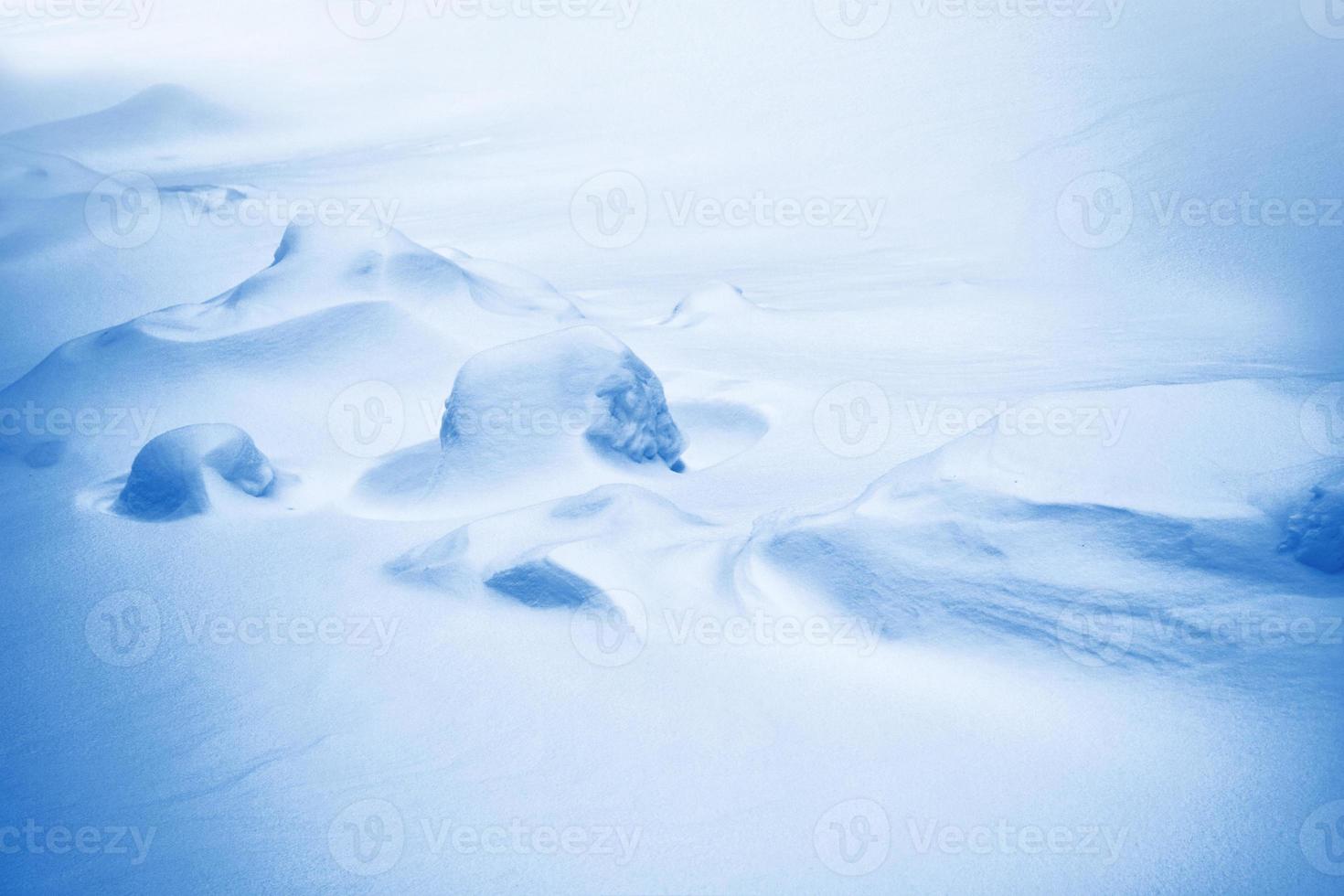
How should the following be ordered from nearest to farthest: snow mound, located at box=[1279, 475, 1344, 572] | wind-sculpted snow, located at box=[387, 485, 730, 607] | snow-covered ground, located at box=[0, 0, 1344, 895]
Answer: snow-covered ground, located at box=[0, 0, 1344, 895]
snow mound, located at box=[1279, 475, 1344, 572]
wind-sculpted snow, located at box=[387, 485, 730, 607]

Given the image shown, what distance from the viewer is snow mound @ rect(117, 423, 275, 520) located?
3357 mm

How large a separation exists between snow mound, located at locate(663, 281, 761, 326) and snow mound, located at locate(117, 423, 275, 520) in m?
2.48

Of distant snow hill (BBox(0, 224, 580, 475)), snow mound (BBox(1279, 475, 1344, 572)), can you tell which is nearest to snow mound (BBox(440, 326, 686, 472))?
distant snow hill (BBox(0, 224, 580, 475))

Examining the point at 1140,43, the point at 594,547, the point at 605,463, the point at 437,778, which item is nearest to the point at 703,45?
the point at 1140,43

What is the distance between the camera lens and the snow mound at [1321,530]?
2.39 metres

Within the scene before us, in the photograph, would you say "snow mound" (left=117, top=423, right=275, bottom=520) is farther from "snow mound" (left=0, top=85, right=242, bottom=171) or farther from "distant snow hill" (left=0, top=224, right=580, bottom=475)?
"snow mound" (left=0, top=85, right=242, bottom=171)

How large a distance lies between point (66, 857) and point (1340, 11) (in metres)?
9.53

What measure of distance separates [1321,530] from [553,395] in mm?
2288

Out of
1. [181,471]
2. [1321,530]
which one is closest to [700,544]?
[1321,530]

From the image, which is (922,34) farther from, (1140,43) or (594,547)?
(594,547)

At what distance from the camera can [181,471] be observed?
3.36 meters

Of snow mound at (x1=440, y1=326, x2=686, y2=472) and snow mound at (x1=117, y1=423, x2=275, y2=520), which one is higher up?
snow mound at (x1=440, y1=326, x2=686, y2=472)

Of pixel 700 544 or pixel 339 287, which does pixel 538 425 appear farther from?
pixel 339 287

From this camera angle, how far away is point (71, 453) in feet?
13.0
